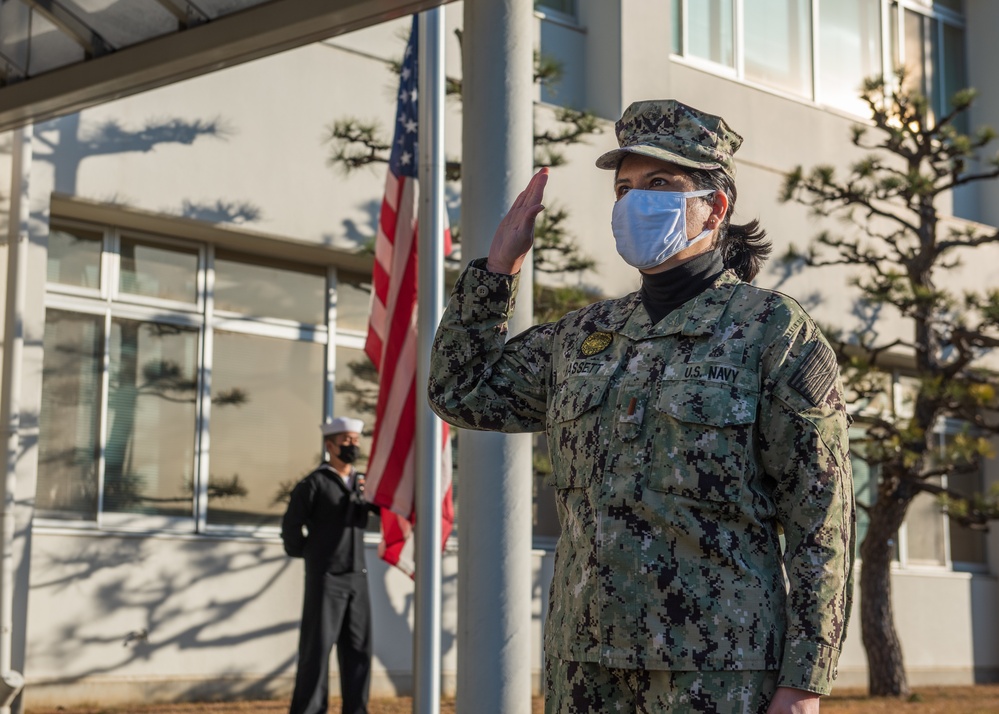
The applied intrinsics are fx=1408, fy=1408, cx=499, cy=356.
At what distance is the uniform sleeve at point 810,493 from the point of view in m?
2.35

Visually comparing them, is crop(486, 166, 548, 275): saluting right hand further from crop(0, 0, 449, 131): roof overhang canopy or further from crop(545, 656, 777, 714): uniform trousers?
crop(0, 0, 449, 131): roof overhang canopy

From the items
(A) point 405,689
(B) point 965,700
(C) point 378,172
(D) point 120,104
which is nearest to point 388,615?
(A) point 405,689

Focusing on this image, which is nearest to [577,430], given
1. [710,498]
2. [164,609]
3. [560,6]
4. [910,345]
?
[710,498]

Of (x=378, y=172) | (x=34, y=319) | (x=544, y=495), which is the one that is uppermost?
(x=378, y=172)

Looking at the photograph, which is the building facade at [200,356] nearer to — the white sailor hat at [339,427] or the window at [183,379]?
the window at [183,379]

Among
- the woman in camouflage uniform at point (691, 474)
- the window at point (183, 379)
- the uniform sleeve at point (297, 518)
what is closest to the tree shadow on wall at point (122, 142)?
the window at point (183, 379)

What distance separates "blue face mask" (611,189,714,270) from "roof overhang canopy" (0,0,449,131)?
55.3 inches

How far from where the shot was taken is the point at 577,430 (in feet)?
8.45

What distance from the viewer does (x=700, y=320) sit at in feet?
8.34

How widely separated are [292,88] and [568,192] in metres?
2.70

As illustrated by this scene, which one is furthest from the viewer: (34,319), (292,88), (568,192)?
(568,192)

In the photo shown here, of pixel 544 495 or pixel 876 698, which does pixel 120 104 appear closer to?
pixel 544 495

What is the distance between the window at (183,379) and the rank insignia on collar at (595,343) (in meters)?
7.27

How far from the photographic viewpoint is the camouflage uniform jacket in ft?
7.77
